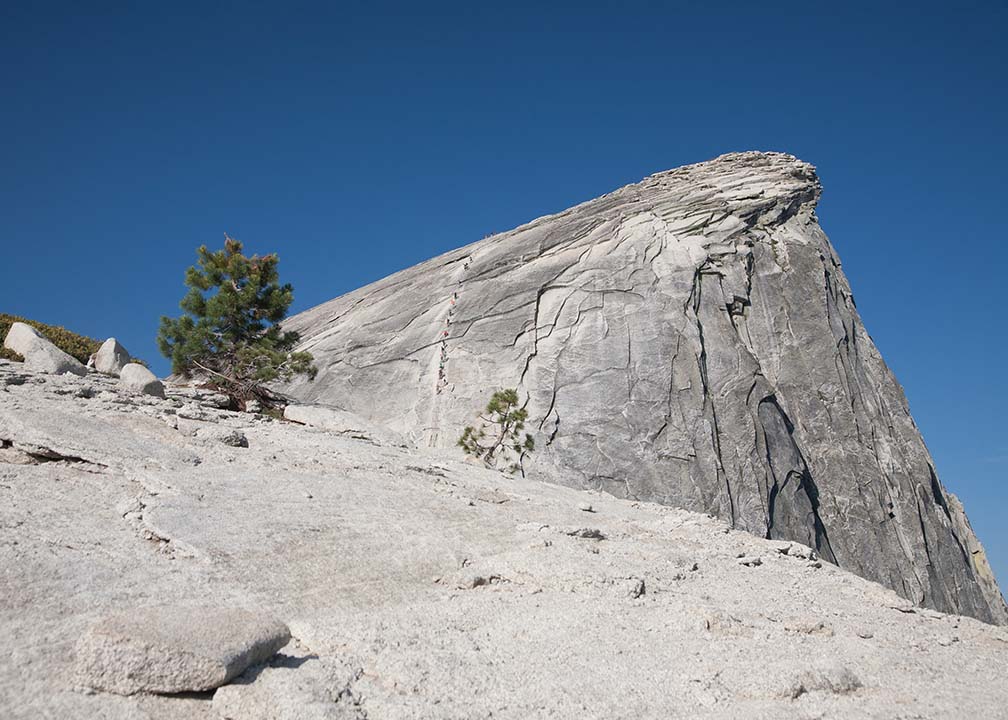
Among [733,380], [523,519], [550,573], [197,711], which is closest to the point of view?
[197,711]

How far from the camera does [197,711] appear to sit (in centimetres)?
579

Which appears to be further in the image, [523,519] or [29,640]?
[523,519]

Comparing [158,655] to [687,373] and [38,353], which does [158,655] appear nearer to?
[38,353]

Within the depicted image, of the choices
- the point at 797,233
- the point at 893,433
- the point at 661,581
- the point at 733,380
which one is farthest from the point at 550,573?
the point at 797,233

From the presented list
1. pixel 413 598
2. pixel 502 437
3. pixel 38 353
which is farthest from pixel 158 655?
pixel 502 437

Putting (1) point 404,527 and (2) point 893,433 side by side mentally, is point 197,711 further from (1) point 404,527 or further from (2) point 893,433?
(2) point 893,433

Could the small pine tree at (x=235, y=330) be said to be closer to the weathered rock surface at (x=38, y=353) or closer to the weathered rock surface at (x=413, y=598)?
the weathered rock surface at (x=38, y=353)

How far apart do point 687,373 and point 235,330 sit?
18576 millimetres

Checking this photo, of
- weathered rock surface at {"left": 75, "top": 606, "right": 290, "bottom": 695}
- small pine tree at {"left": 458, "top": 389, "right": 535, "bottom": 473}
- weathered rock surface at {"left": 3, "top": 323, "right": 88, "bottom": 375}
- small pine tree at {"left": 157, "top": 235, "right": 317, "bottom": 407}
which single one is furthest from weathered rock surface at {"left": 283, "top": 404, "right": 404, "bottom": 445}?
weathered rock surface at {"left": 75, "top": 606, "right": 290, "bottom": 695}

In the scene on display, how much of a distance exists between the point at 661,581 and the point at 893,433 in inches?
1195

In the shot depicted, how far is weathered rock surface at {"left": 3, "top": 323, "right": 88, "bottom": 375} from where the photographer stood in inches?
748

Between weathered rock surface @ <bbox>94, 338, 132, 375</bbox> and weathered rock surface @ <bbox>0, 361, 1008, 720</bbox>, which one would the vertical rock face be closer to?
weathered rock surface @ <bbox>94, 338, 132, 375</bbox>

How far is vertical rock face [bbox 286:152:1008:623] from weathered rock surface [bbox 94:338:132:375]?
40.9ft

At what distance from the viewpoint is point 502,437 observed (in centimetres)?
2825
